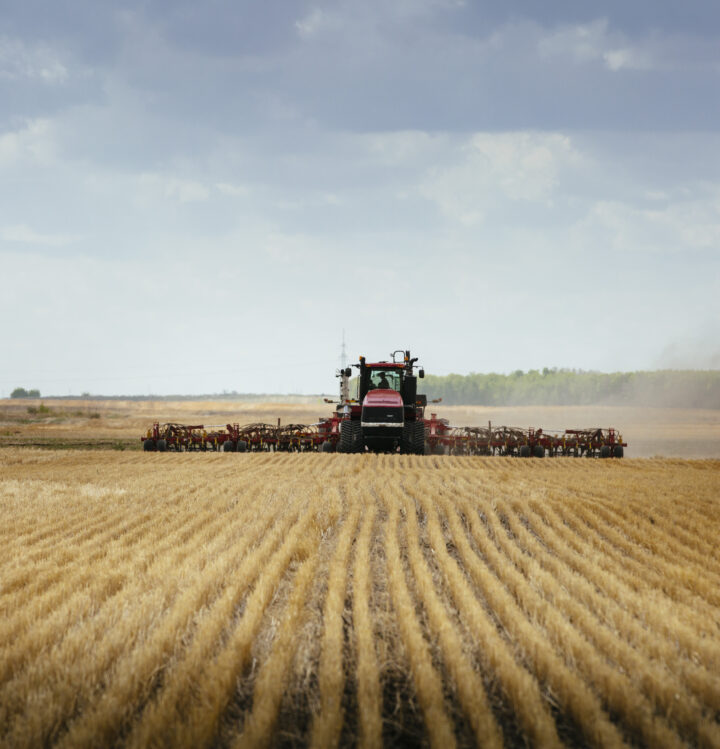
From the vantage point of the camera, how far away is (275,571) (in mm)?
5859

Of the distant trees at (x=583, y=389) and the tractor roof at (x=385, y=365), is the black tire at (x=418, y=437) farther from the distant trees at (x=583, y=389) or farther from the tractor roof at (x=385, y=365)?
the distant trees at (x=583, y=389)

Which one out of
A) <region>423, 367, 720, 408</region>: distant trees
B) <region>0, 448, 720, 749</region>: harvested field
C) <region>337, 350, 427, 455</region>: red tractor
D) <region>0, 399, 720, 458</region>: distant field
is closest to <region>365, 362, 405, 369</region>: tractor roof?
<region>337, 350, 427, 455</region>: red tractor

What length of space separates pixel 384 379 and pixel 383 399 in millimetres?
1065

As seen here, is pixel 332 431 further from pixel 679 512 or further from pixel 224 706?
pixel 224 706

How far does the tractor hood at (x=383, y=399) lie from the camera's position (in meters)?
18.2

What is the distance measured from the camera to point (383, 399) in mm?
18344

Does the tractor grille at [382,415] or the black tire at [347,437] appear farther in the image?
the black tire at [347,437]

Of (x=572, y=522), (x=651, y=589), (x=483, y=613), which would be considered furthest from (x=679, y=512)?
(x=483, y=613)

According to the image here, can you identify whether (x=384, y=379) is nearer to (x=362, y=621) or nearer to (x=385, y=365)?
(x=385, y=365)

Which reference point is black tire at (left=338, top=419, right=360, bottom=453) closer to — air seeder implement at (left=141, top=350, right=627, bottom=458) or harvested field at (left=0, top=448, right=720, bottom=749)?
air seeder implement at (left=141, top=350, right=627, bottom=458)

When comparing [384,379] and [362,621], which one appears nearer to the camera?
[362,621]

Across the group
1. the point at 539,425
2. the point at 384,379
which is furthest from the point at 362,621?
the point at 539,425

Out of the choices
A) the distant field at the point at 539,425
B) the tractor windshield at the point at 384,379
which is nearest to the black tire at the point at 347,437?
the tractor windshield at the point at 384,379

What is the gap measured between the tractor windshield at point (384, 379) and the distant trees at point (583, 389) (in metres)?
77.9
